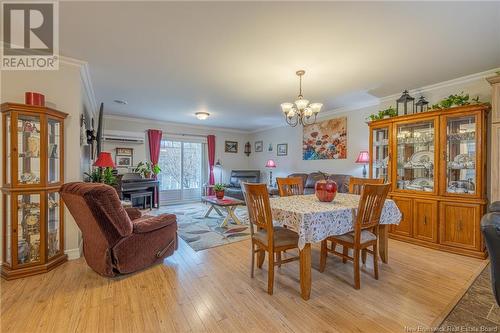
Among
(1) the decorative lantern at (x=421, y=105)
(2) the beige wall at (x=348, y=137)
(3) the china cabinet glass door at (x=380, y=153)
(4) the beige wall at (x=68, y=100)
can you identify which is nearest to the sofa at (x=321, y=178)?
(2) the beige wall at (x=348, y=137)

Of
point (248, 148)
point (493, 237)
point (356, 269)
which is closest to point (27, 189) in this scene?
point (356, 269)

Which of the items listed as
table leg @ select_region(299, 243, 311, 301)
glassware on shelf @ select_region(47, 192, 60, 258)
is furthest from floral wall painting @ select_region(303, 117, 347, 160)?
glassware on shelf @ select_region(47, 192, 60, 258)

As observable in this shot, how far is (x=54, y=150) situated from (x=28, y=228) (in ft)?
2.93

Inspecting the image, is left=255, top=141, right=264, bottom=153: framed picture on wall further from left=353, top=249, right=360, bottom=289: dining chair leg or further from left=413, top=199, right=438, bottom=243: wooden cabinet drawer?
left=353, top=249, right=360, bottom=289: dining chair leg

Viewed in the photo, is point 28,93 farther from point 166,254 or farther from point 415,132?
point 415,132

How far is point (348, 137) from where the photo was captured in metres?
5.29

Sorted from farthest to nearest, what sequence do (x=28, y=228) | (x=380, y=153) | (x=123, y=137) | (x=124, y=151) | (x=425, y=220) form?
(x=124, y=151) → (x=123, y=137) → (x=380, y=153) → (x=425, y=220) → (x=28, y=228)

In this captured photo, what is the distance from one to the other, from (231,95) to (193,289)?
3221mm

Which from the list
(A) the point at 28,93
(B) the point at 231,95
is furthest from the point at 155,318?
(B) the point at 231,95

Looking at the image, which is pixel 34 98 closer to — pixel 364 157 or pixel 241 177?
pixel 364 157

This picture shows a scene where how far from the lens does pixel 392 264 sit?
9.17 feet

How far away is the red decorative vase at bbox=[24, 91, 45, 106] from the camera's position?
8.00 feet

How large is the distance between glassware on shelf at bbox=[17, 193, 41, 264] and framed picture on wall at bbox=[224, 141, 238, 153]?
228 inches

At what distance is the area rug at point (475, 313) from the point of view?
1714 millimetres
